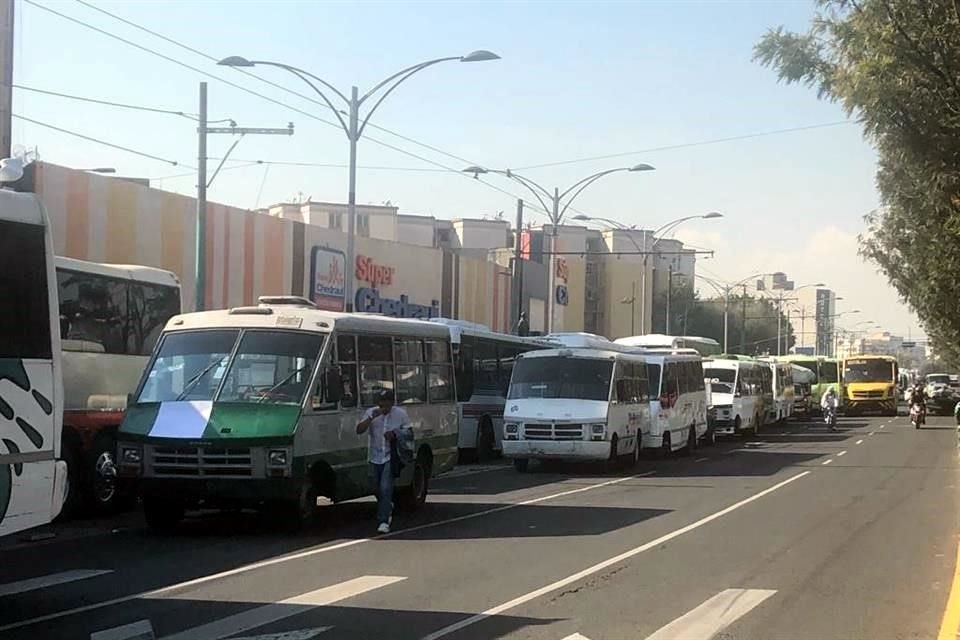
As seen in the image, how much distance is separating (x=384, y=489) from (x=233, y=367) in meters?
2.30

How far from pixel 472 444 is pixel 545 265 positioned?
45249 millimetres

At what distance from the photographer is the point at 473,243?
389 feet

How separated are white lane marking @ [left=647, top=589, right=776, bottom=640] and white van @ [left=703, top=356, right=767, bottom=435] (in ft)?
97.6

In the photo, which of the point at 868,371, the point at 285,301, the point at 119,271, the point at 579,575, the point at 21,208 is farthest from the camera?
the point at 868,371

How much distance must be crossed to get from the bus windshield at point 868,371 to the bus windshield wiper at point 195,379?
53.1 metres

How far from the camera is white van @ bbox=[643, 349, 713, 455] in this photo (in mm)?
30609

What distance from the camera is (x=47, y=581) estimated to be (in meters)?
11.0

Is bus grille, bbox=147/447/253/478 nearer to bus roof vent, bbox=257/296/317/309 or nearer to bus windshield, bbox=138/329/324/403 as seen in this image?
bus windshield, bbox=138/329/324/403

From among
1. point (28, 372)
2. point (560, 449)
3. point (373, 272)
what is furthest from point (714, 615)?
point (373, 272)

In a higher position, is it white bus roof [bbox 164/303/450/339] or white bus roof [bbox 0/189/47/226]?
white bus roof [bbox 0/189/47/226]

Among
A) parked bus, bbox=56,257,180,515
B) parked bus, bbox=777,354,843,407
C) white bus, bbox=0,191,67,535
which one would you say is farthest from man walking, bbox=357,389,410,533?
parked bus, bbox=777,354,843,407

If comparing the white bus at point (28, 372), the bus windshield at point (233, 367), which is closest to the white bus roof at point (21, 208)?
the white bus at point (28, 372)

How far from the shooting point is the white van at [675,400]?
30609mm

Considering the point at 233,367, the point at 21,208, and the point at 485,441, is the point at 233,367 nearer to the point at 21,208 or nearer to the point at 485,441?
the point at 21,208
